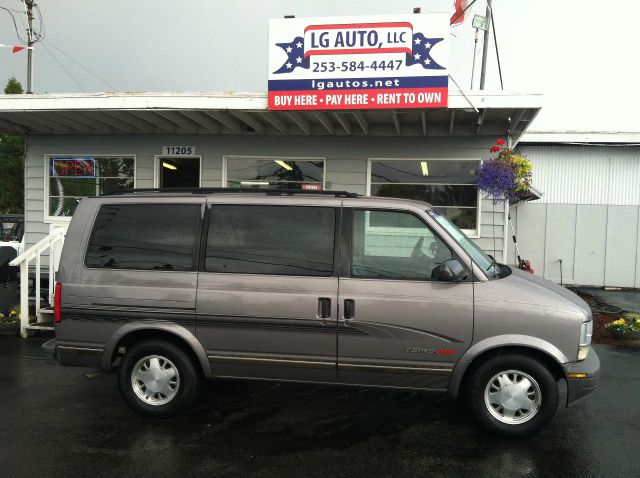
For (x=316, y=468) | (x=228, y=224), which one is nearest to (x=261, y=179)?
(x=228, y=224)

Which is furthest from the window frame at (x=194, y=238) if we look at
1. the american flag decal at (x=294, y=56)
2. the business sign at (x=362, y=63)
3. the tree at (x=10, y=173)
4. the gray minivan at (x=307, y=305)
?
the tree at (x=10, y=173)

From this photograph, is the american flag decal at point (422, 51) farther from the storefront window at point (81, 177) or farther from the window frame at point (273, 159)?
the storefront window at point (81, 177)

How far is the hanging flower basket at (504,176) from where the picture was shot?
8281 millimetres

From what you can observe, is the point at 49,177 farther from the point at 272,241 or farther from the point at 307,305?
the point at 307,305

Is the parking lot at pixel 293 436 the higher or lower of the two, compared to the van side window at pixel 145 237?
lower

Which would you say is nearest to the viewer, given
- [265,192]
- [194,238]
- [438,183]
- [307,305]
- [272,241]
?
[307,305]

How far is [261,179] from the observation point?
10156mm

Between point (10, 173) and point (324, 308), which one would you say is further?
point (10, 173)

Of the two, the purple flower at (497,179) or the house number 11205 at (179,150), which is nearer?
the purple flower at (497,179)

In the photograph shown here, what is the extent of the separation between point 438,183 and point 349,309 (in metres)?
5.94

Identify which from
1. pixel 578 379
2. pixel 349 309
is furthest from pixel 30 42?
pixel 578 379

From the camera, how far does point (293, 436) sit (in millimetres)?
4258

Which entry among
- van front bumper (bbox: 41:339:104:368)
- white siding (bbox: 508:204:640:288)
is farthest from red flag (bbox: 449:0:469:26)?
van front bumper (bbox: 41:339:104:368)

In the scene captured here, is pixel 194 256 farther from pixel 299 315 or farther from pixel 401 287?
pixel 401 287
